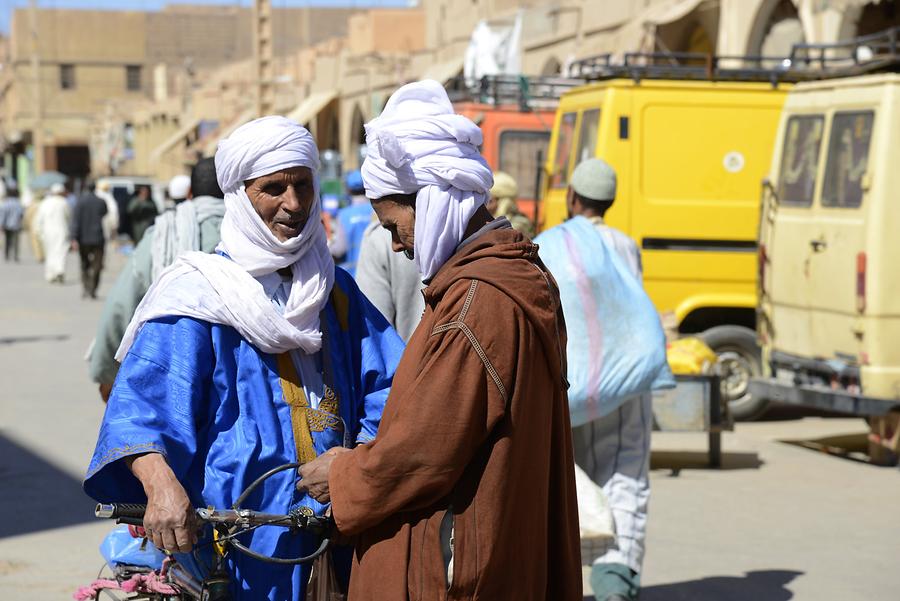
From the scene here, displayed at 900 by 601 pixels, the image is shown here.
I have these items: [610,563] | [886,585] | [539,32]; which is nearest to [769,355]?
[886,585]

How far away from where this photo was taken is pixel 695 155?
34.1ft

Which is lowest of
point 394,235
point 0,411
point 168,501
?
point 0,411

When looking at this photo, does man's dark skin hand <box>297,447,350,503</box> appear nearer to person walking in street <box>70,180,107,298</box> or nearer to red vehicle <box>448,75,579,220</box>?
red vehicle <box>448,75,579,220</box>

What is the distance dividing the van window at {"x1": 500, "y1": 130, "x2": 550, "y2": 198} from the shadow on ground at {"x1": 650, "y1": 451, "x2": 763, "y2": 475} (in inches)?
153

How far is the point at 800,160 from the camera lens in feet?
30.7

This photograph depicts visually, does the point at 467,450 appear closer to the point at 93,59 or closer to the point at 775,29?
the point at 775,29

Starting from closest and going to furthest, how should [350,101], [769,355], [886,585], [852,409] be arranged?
1. [886,585]
2. [852,409]
3. [769,355]
4. [350,101]

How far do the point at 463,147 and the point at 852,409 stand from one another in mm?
6206

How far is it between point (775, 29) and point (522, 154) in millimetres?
6364

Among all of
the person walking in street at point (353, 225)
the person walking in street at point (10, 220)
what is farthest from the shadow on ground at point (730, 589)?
the person walking in street at point (10, 220)

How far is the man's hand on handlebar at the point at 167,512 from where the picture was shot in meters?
2.94

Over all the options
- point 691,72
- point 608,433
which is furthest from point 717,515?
point 691,72

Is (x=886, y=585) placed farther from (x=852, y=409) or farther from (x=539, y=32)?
(x=539, y=32)

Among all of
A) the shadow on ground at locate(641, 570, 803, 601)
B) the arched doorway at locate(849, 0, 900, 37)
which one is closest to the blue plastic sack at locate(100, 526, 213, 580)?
the shadow on ground at locate(641, 570, 803, 601)
